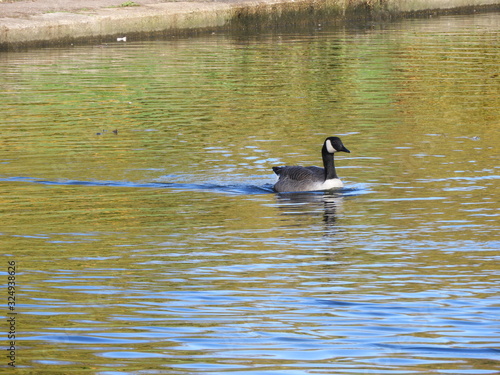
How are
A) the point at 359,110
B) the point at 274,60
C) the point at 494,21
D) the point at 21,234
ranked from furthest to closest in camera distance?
the point at 494,21
the point at 274,60
the point at 359,110
the point at 21,234

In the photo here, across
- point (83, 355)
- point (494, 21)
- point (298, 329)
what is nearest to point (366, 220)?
point (298, 329)

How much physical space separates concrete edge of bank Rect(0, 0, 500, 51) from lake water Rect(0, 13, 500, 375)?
19.7ft

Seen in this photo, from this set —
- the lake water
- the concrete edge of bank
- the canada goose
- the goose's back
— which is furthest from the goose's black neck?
the concrete edge of bank

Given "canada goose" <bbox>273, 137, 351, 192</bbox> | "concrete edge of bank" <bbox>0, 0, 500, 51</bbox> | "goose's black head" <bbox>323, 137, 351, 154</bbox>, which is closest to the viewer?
"canada goose" <bbox>273, 137, 351, 192</bbox>

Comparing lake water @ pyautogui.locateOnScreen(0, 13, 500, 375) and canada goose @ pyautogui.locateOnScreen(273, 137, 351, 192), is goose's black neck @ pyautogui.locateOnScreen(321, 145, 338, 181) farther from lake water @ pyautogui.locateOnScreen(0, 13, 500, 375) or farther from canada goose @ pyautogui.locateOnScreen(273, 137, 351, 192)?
lake water @ pyautogui.locateOnScreen(0, 13, 500, 375)

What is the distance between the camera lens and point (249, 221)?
1291cm

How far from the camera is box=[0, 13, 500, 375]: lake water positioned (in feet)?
25.5

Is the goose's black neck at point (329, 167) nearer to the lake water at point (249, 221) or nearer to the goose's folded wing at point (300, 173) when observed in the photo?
the goose's folded wing at point (300, 173)

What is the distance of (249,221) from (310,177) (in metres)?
2.28

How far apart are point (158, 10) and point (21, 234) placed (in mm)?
25381

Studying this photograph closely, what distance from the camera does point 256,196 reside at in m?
14.8

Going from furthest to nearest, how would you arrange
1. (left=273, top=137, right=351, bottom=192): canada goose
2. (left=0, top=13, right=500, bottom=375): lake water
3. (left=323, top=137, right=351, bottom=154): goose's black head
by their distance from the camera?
(left=323, top=137, right=351, bottom=154): goose's black head
(left=273, top=137, right=351, bottom=192): canada goose
(left=0, top=13, right=500, bottom=375): lake water

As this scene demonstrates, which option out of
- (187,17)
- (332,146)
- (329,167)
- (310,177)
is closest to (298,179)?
(310,177)

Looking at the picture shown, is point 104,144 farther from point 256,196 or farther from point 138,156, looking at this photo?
point 256,196
